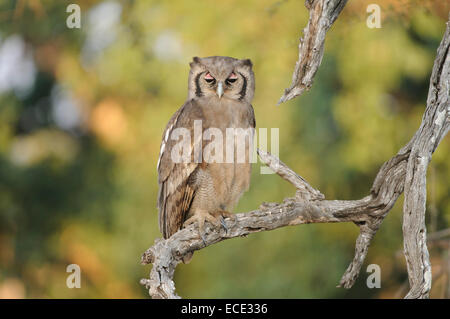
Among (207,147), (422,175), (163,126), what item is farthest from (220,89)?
(163,126)

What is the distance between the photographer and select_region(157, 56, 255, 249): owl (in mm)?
3361

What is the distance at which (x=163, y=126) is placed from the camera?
19.7 feet

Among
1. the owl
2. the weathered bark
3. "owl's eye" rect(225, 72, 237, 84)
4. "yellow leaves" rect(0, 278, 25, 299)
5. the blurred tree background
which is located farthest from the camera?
"yellow leaves" rect(0, 278, 25, 299)

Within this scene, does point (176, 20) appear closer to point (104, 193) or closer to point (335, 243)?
point (104, 193)

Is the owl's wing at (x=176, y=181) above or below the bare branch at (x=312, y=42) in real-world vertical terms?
below

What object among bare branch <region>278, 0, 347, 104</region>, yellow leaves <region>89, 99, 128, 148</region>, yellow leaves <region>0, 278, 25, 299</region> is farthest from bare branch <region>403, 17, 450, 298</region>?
yellow leaves <region>0, 278, 25, 299</region>

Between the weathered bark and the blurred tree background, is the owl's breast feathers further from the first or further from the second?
the blurred tree background

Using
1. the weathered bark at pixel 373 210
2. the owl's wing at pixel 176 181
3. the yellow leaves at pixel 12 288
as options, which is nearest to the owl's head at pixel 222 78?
the owl's wing at pixel 176 181

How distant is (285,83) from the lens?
224 inches

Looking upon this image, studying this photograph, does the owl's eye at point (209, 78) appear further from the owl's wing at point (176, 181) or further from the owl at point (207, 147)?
the owl's wing at point (176, 181)

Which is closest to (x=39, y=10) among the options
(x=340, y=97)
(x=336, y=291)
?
(x=340, y=97)

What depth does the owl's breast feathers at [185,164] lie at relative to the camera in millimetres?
3367

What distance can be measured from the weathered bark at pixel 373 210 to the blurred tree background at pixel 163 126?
182 centimetres

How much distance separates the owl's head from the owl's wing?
0.13 m
